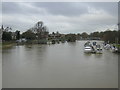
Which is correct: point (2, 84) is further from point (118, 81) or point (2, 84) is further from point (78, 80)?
point (118, 81)

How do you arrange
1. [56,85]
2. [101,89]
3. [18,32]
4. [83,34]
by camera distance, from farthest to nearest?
[83,34], [18,32], [56,85], [101,89]

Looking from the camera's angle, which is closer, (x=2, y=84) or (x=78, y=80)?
(x=2, y=84)

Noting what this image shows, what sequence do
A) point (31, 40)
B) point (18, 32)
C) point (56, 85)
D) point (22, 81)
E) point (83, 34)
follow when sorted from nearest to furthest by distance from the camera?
point (56, 85) → point (22, 81) → point (31, 40) → point (18, 32) → point (83, 34)

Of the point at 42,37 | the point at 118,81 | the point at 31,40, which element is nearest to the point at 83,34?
the point at 42,37

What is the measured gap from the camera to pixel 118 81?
6539 millimetres

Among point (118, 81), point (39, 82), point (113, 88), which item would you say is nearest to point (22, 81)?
point (39, 82)

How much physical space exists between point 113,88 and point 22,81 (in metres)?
3.44

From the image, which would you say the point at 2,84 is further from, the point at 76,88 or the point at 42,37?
the point at 42,37

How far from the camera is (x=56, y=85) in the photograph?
589cm

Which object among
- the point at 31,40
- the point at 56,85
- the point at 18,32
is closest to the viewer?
the point at 56,85

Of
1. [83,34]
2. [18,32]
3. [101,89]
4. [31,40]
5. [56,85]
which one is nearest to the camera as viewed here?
[101,89]

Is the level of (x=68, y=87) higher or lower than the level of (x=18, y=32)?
lower

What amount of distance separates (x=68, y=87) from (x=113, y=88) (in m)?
1.57

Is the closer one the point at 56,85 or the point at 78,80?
the point at 56,85
